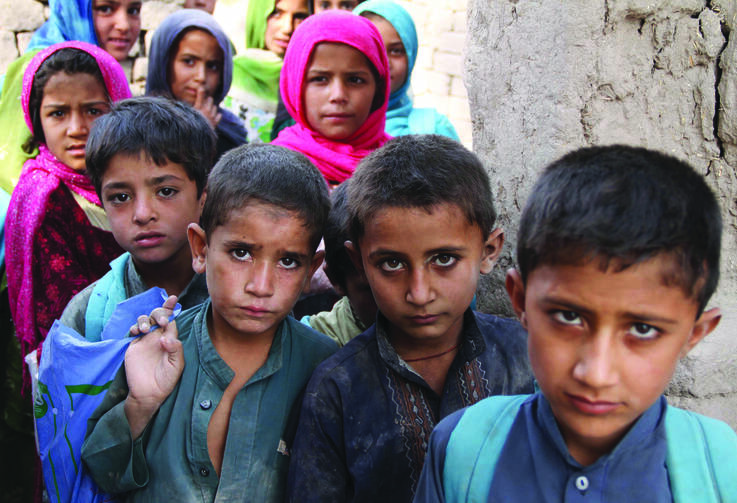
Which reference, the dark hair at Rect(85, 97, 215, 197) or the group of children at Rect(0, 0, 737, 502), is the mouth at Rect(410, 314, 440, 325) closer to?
the group of children at Rect(0, 0, 737, 502)

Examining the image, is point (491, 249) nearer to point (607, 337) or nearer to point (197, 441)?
point (607, 337)

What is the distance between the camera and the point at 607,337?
3.84 ft

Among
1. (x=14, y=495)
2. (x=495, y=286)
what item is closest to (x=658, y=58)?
(x=495, y=286)

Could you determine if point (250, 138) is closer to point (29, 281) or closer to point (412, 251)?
point (29, 281)

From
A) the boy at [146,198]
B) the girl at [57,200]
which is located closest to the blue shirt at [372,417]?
the boy at [146,198]

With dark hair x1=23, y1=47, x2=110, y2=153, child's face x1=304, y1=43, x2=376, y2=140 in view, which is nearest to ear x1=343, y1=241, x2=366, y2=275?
child's face x1=304, y1=43, x2=376, y2=140

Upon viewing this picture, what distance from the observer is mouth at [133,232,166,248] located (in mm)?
2252

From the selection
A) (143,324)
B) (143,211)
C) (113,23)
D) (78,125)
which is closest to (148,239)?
(143,211)

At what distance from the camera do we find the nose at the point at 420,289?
5.64 ft

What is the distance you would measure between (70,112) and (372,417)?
195 cm

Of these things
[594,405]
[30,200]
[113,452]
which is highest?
[594,405]

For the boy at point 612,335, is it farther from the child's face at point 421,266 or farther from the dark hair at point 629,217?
the child's face at point 421,266

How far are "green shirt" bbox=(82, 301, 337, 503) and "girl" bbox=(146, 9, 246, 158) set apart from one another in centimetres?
220

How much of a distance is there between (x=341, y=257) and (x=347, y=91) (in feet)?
4.10
